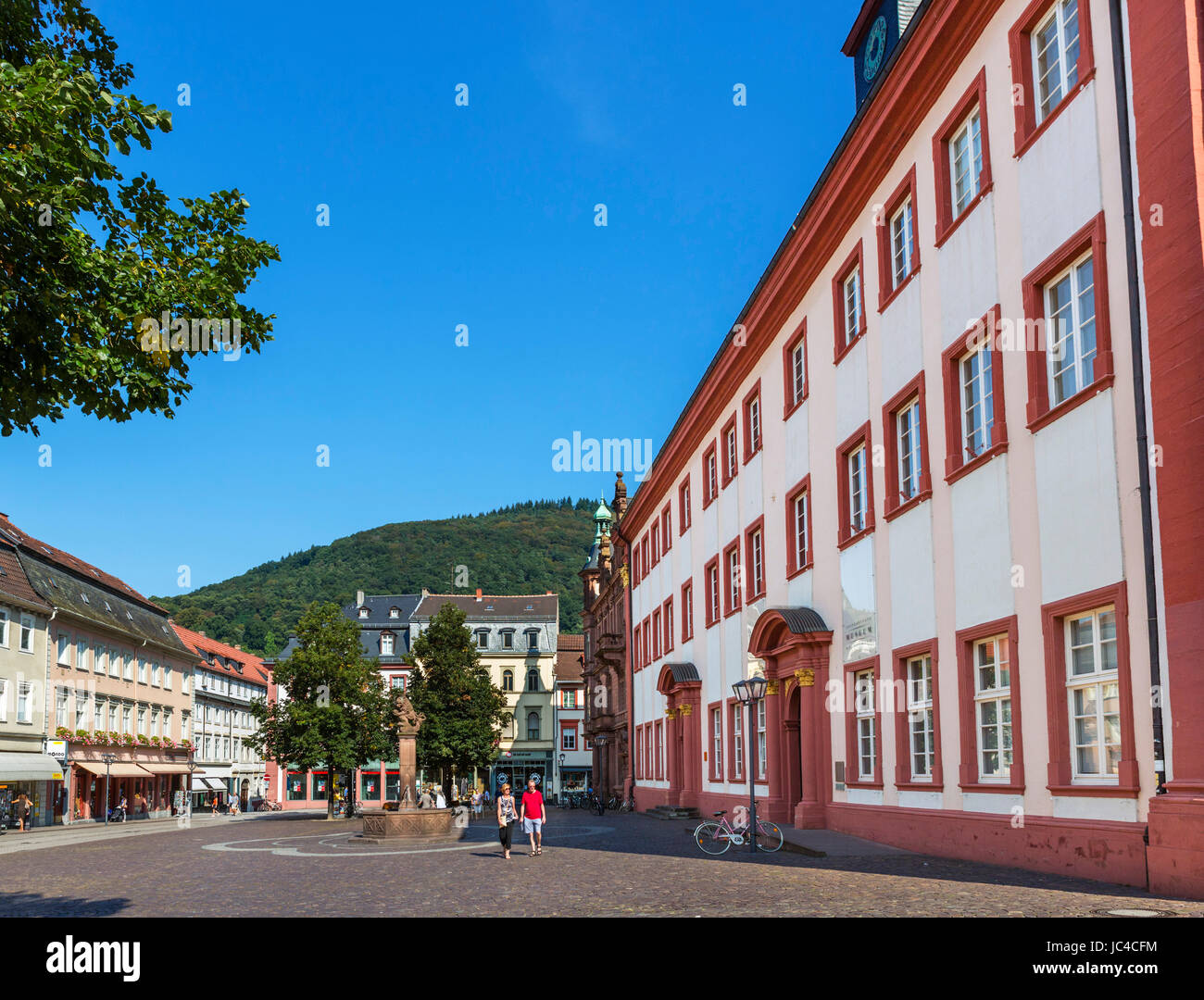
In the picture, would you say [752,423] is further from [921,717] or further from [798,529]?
[921,717]

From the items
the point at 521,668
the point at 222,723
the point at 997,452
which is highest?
the point at 997,452

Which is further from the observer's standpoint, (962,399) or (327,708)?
(327,708)

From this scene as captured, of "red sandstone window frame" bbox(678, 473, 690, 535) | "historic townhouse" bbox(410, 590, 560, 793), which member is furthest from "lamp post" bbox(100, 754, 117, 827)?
"red sandstone window frame" bbox(678, 473, 690, 535)

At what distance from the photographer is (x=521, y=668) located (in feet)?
297

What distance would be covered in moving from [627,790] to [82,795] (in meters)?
25.2

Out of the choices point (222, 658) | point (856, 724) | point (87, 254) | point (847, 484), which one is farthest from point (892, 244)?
point (222, 658)

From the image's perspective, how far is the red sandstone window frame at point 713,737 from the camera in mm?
35062

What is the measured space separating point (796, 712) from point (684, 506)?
15801 millimetres

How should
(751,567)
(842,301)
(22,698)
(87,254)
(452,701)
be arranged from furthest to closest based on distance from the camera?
(452,701)
(22,698)
(751,567)
(842,301)
(87,254)

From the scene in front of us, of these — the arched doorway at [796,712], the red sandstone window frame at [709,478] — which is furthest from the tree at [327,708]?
the arched doorway at [796,712]

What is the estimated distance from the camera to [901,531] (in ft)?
67.2

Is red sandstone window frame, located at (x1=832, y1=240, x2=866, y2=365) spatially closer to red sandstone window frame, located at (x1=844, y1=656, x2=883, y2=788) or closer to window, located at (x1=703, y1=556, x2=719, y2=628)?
red sandstone window frame, located at (x1=844, y1=656, x2=883, y2=788)
